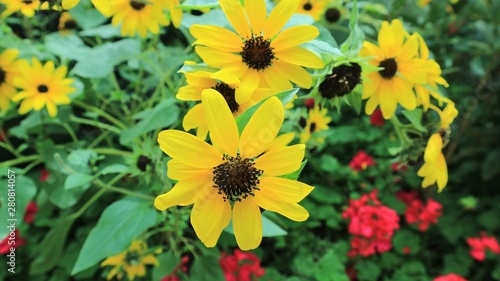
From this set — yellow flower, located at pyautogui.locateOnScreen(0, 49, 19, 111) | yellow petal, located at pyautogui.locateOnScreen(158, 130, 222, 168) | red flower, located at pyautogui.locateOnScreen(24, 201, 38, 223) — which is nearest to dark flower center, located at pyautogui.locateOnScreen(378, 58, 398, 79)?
yellow petal, located at pyautogui.locateOnScreen(158, 130, 222, 168)

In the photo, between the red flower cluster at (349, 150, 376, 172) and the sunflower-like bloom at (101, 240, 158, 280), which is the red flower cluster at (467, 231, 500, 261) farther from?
the sunflower-like bloom at (101, 240, 158, 280)

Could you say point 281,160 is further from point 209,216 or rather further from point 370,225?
point 370,225

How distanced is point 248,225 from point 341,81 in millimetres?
240

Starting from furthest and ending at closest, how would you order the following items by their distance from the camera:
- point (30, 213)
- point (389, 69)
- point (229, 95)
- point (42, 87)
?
point (30, 213)
point (42, 87)
point (389, 69)
point (229, 95)

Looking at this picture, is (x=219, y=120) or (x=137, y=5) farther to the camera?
(x=137, y=5)

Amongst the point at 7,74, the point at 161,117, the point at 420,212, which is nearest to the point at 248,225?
the point at 161,117

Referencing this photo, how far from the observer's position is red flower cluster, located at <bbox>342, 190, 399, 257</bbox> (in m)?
1.12

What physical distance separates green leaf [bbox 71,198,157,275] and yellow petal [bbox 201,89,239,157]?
344 millimetres

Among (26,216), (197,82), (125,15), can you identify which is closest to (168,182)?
(197,82)

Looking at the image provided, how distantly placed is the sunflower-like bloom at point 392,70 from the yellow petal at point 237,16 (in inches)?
8.1

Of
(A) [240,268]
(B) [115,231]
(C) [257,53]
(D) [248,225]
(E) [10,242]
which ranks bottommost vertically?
(A) [240,268]

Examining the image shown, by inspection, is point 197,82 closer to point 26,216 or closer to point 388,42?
point 388,42

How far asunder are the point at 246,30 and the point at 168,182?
260mm

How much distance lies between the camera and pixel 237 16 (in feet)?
1.79
